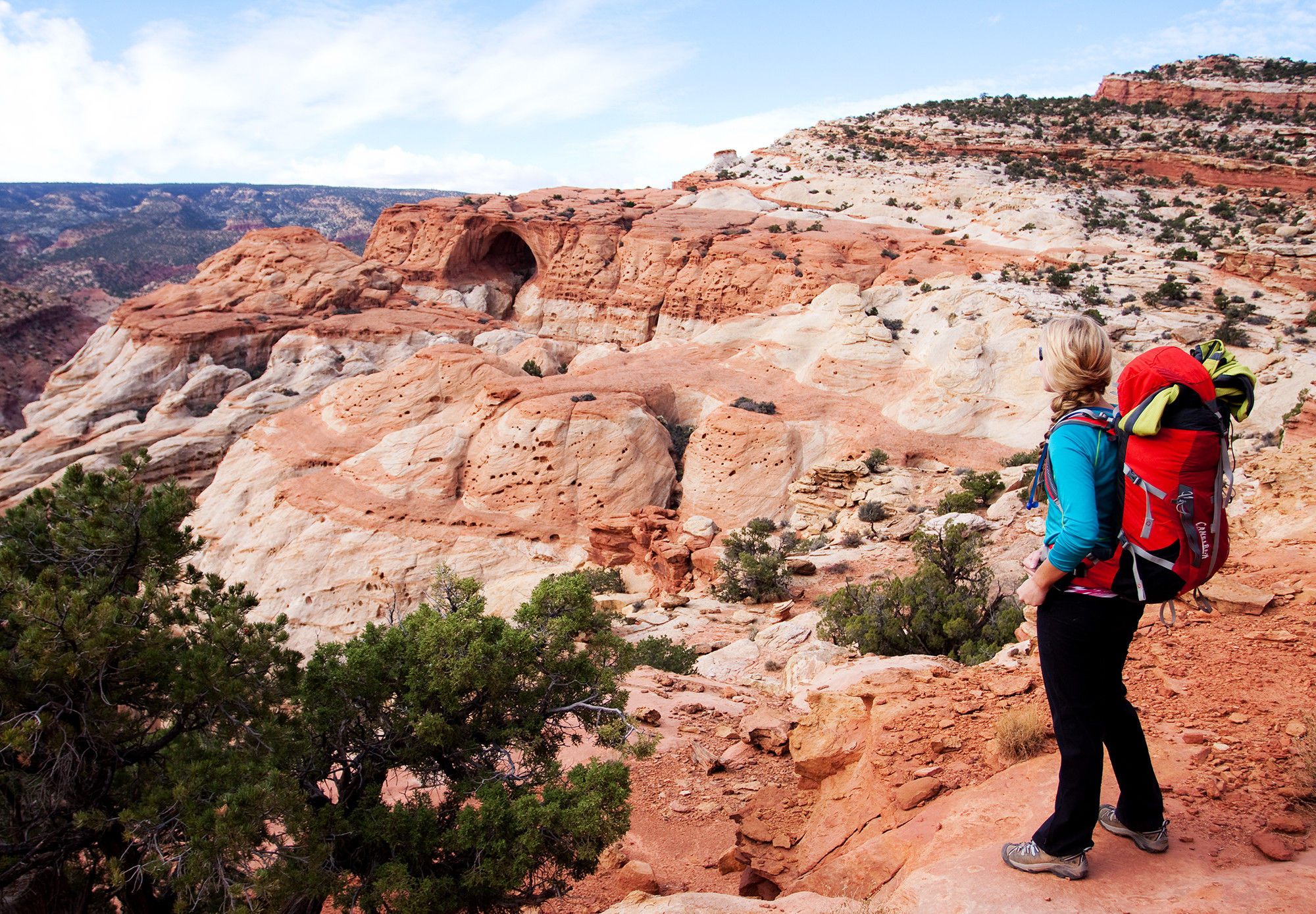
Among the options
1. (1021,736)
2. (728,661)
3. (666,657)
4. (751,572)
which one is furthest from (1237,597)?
(751,572)

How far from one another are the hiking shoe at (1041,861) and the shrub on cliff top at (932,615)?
4.42 meters

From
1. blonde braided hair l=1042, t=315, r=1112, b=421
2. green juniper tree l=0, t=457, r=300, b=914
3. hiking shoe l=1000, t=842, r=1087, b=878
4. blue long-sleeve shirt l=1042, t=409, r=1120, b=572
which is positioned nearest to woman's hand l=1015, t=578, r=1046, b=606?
blue long-sleeve shirt l=1042, t=409, r=1120, b=572

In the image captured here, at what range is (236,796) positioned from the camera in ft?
11.8

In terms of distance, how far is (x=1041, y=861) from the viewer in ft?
9.03

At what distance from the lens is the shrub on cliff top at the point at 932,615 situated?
300 inches

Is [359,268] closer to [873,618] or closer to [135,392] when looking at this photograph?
[135,392]

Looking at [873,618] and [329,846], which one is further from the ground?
[329,846]


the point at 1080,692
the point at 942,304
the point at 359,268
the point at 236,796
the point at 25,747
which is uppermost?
the point at 359,268

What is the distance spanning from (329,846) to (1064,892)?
3.60 m

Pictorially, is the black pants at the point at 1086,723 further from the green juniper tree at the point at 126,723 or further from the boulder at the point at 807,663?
the boulder at the point at 807,663

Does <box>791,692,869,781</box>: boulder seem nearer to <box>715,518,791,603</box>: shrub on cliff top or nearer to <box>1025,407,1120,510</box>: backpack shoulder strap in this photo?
<box>1025,407,1120,510</box>: backpack shoulder strap

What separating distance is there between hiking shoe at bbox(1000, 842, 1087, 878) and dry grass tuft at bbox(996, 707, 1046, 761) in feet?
3.60

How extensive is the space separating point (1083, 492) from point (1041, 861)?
150cm

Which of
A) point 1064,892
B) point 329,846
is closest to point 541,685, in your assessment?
point 329,846
